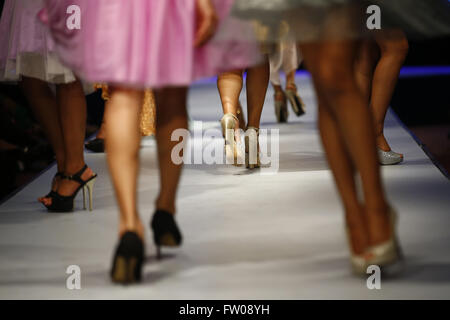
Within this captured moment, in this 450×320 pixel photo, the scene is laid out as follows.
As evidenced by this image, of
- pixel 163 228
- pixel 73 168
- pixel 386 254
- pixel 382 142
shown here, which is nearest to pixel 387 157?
pixel 382 142

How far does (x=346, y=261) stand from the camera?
2.05 m

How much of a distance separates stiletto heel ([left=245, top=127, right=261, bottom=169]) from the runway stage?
0.19 feet

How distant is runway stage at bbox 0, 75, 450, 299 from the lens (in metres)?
1.86

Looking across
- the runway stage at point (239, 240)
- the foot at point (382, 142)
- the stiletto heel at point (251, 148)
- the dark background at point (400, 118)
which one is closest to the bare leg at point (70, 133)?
the runway stage at point (239, 240)

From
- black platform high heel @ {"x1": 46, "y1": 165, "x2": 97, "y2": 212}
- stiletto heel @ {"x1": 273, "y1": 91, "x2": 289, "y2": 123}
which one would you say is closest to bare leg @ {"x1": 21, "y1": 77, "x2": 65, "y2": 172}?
black platform high heel @ {"x1": 46, "y1": 165, "x2": 97, "y2": 212}


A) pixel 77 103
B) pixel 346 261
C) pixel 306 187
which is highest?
pixel 77 103

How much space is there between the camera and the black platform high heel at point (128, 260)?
1818 mm

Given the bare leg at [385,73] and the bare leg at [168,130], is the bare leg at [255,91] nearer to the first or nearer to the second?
the bare leg at [385,73]

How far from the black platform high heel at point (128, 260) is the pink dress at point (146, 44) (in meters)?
0.34

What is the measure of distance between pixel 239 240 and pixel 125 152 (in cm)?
55

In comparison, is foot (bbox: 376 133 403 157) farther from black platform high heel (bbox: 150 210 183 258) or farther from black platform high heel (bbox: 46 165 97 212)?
black platform high heel (bbox: 150 210 183 258)
